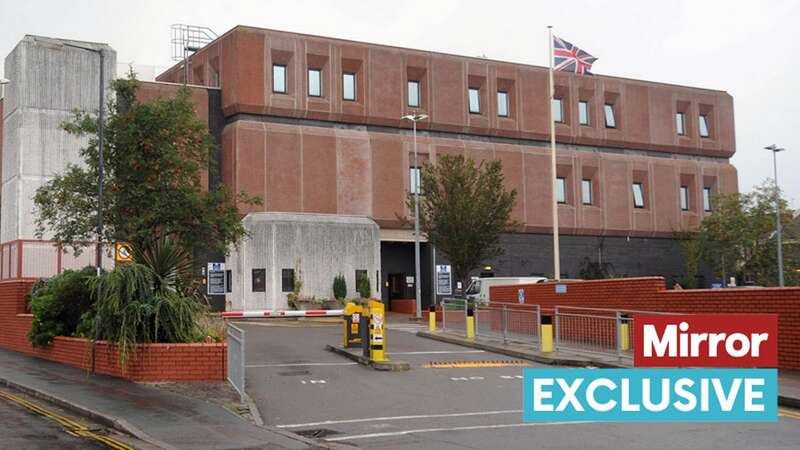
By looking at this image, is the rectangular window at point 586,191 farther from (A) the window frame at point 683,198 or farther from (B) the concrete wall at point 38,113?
(B) the concrete wall at point 38,113

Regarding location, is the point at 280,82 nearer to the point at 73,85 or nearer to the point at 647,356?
the point at 73,85

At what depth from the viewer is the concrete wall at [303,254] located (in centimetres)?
4609

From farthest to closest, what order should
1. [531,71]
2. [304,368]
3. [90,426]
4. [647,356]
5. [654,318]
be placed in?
1. [531,71]
2. [304,368]
3. [654,318]
4. [647,356]
5. [90,426]

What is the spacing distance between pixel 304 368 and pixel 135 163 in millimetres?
9043

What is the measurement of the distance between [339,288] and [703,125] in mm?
31405

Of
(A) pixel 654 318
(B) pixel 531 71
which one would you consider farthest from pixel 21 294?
(B) pixel 531 71

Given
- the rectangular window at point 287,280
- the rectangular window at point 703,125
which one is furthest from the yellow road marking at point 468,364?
the rectangular window at point 703,125

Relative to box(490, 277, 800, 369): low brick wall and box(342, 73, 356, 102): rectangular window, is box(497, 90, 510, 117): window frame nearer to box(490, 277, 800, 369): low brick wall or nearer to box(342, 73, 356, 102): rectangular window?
box(342, 73, 356, 102): rectangular window

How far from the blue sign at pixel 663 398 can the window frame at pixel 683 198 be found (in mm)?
48488

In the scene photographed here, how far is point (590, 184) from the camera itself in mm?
58031

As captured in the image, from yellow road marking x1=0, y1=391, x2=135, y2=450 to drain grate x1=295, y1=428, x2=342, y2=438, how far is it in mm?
2477

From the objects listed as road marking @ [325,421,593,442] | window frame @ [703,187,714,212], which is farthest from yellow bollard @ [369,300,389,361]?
window frame @ [703,187,714,212]

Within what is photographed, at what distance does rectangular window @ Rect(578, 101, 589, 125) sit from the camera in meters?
57.6

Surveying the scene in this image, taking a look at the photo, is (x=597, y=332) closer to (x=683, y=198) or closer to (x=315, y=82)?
(x=315, y=82)
